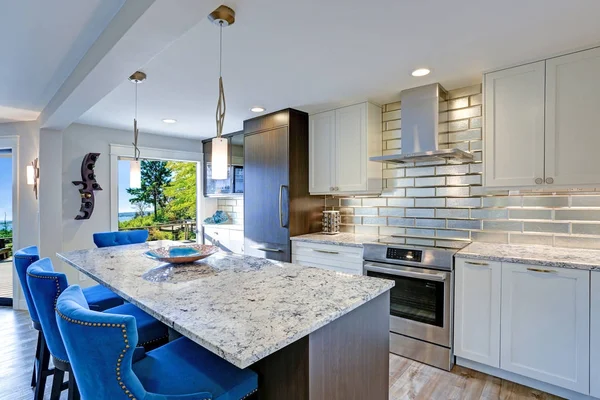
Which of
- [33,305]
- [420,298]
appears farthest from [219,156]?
[420,298]

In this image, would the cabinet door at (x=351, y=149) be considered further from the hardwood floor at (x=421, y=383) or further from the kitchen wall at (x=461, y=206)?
the hardwood floor at (x=421, y=383)

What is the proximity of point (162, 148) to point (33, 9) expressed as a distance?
11.0 feet

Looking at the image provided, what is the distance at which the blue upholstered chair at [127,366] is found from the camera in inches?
34.5

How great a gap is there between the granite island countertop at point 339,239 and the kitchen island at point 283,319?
1.26 metres

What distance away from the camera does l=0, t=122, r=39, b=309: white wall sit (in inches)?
151

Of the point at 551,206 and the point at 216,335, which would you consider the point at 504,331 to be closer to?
the point at 551,206

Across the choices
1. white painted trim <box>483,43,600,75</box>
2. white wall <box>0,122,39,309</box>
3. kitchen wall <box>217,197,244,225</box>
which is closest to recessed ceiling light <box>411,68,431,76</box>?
white painted trim <box>483,43,600,75</box>

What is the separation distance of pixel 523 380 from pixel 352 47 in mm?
2617

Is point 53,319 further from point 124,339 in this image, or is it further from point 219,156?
point 219,156

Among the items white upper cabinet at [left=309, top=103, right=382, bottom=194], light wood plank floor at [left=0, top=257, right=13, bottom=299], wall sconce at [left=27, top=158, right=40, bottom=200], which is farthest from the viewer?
light wood plank floor at [left=0, top=257, right=13, bottom=299]

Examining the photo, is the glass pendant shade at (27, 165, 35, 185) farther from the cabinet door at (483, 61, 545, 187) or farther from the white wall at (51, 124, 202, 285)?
the cabinet door at (483, 61, 545, 187)

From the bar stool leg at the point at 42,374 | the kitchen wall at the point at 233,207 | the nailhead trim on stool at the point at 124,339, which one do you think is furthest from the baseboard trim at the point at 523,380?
the kitchen wall at the point at 233,207

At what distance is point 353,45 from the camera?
203 cm

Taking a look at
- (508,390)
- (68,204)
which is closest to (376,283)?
(508,390)
